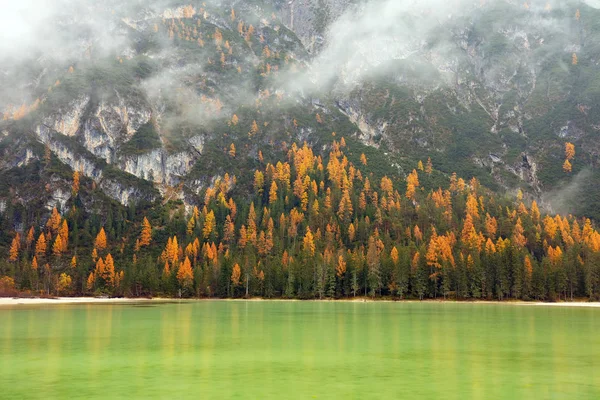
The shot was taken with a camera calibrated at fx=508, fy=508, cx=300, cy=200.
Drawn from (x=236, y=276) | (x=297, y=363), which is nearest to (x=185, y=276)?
(x=236, y=276)

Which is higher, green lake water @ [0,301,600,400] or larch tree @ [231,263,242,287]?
larch tree @ [231,263,242,287]

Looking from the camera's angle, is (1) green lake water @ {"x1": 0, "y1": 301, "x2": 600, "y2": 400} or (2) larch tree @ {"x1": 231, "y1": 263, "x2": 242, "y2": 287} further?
(2) larch tree @ {"x1": 231, "y1": 263, "x2": 242, "y2": 287}

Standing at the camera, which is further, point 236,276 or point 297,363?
point 236,276

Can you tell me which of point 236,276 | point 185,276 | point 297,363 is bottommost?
point 297,363

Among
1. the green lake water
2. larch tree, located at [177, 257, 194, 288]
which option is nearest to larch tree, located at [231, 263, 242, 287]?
larch tree, located at [177, 257, 194, 288]

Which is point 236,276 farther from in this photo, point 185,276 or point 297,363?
point 297,363

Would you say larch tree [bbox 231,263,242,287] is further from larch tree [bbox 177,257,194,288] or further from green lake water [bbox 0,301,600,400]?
green lake water [bbox 0,301,600,400]

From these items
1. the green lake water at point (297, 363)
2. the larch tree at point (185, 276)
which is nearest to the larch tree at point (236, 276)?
the larch tree at point (185, 276)

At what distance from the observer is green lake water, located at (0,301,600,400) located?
25906mm

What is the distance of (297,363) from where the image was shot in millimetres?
Answer: 35031

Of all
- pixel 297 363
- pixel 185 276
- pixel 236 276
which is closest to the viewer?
pixel 297 363

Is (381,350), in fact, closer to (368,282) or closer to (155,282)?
(368,282)

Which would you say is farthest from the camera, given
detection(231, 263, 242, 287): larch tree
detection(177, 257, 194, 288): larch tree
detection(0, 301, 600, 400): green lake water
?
detection(177, 257, 194, 288): larch tree

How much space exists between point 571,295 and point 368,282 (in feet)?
204
